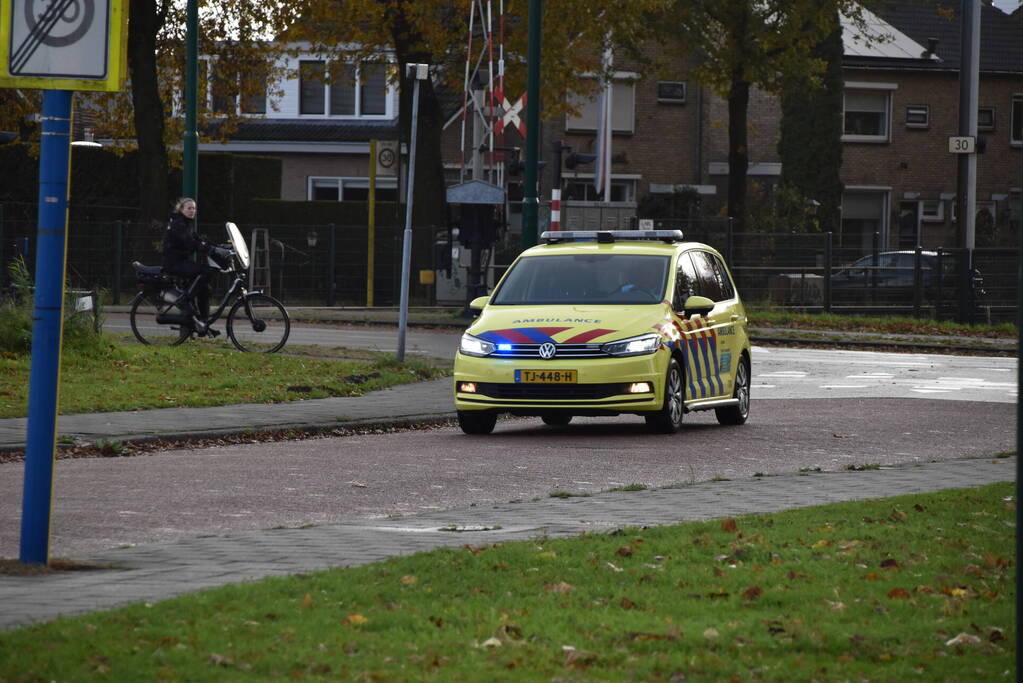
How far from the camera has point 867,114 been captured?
192 ft

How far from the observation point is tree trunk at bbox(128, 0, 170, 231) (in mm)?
37031

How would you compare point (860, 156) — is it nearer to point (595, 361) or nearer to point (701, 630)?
point (595, 361)

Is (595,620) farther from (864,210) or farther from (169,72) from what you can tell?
(864,210)

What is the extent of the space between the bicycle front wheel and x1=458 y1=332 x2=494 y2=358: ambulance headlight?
22.1ft

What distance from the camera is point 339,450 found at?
558 inches

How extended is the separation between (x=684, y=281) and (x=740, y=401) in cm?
137

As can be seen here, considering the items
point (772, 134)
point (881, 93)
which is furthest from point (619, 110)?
point (881, 93)

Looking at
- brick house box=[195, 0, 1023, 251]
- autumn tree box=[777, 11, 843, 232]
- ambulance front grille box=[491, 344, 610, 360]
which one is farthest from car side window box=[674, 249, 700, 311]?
autumn tree box=[777, 11, 843, 232]

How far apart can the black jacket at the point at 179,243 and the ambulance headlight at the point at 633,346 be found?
8.55m

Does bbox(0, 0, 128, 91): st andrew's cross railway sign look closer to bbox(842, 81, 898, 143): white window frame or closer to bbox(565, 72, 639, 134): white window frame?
bbox(565, 72, 639, 134): white window frame

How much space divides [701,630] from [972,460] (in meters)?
7.48

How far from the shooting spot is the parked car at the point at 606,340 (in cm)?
1542

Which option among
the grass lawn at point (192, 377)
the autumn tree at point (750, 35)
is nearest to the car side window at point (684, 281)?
the grass lawn at point (192, 377)

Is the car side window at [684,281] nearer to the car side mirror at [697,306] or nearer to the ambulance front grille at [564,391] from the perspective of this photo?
the car side mirror at [697,306]
